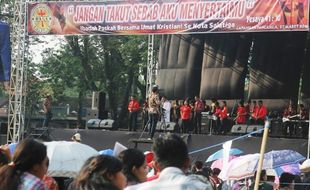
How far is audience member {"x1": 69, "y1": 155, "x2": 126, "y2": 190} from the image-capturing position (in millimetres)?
2842

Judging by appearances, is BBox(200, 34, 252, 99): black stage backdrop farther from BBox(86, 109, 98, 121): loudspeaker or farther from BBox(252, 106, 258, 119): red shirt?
BBox(86, 109, 98, 121): loudspeaker

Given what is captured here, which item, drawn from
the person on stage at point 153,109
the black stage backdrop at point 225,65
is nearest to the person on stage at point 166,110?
the person on stage at point 153,109

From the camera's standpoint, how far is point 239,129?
56.8 feet

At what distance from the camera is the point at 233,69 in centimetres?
2100

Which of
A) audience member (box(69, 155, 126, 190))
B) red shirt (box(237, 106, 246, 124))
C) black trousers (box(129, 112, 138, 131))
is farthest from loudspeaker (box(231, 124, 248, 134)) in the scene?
audience member (box(69, 155, 126, 190))

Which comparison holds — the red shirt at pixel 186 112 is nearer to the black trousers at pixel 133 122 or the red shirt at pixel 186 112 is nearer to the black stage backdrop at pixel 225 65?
the black trousers at pixel 133 122

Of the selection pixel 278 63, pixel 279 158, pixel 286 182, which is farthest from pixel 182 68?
pixel 286 182

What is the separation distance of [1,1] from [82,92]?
588 cm

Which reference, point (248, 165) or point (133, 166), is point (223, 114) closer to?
point (248, 165)

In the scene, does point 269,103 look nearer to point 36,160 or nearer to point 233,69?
point 233,69

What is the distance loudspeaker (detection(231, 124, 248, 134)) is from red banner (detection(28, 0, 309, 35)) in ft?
8.35

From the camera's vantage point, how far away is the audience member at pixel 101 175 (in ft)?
9.32

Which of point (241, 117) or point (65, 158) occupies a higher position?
point (65, 158)

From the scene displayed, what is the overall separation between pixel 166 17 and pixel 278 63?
15.0 feet
